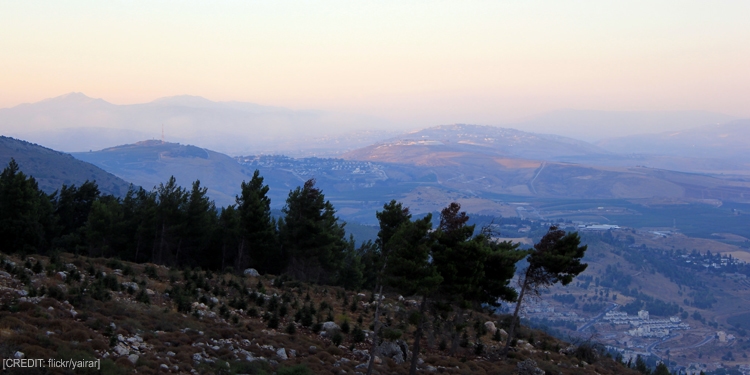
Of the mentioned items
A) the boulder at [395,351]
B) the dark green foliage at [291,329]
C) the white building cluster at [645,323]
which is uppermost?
the dark green foliage at [291,329]

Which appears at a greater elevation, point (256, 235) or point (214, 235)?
point (256, 235)

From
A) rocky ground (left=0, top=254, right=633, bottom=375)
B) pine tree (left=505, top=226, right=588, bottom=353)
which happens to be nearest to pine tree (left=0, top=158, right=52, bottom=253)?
rocky ground (left=0, top=254, right=633, bottom=375)

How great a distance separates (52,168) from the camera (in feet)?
350

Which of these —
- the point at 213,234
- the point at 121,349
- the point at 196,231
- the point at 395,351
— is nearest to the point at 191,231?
the point at 196,231

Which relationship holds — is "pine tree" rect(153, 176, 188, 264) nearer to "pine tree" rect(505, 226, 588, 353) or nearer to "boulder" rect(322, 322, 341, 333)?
"boulder" rect(322, 322, 341, 333)

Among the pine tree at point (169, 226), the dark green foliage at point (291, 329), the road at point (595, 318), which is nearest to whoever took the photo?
the dark green foliage at point (291, 329)

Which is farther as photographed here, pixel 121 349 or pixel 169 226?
pixel 169 226

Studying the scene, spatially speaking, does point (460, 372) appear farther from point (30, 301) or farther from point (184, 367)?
point (30, 301)

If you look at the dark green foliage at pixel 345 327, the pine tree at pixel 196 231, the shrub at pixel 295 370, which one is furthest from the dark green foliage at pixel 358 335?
the pine tree at pixel 196 231

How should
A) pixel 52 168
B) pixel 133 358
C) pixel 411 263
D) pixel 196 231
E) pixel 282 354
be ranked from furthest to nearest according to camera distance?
pixel 52 168 < pixel 196 231 < pixel 411 263 < pixel 282 354 < pixel 133 358

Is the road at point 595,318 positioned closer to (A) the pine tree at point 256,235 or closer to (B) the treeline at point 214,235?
(B) the treeline at point 214,235

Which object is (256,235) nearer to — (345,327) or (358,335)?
(345,327)

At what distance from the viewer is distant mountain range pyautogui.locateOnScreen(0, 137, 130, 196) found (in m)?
101

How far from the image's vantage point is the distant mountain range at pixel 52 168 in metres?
101
